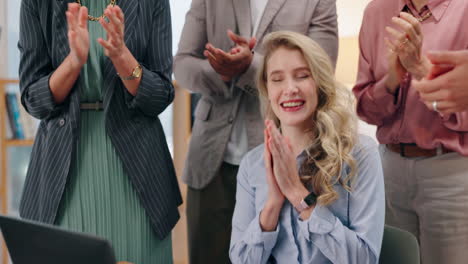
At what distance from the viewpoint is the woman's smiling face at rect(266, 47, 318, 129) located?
1.78 meters

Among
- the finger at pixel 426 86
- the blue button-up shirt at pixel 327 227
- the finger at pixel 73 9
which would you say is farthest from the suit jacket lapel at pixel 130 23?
the finger at pixel 426 86

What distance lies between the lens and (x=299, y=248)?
1.66m

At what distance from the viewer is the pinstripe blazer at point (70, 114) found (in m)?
1.71

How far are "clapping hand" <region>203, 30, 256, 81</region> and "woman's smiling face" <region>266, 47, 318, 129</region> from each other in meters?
0.14

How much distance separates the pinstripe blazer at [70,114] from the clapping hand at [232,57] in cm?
21

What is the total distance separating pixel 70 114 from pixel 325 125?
83 centimetres

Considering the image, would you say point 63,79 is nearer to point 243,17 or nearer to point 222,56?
point 222,56

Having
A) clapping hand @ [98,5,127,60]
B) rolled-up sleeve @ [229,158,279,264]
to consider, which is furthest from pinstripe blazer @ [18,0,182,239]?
rolled-up sleeve @ [229,158,279,264]

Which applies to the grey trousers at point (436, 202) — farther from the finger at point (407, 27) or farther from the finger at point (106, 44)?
the finger at point (106, 44)

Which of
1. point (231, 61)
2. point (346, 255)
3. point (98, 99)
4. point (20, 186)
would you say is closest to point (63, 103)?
point (98, 99)

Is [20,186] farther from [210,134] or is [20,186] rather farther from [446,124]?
[446,124]

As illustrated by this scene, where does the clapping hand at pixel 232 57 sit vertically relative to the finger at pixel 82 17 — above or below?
below

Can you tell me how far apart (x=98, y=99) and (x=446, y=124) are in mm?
1222

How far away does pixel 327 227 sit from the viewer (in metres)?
1.56
